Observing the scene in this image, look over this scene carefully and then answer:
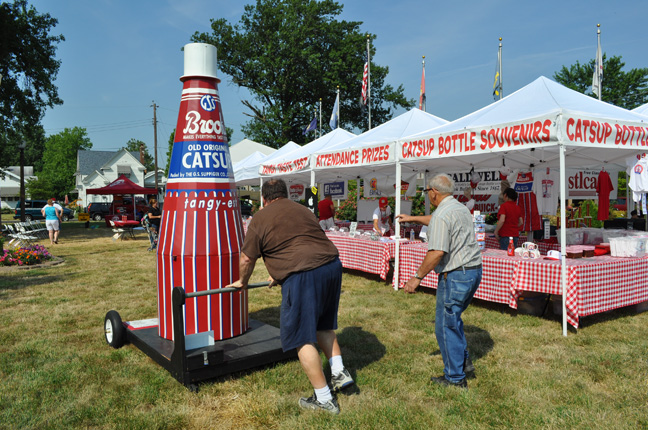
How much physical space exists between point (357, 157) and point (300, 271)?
19.4ft

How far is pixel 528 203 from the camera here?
884cm

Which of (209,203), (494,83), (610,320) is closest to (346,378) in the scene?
(209,203)

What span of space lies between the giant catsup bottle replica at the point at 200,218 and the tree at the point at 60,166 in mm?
58666

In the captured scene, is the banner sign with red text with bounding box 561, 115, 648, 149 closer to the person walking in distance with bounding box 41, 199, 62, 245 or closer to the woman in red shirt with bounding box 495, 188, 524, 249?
the woman in red shirt with bounding box 495, 188, 524, 249

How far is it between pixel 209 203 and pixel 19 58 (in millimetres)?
20915

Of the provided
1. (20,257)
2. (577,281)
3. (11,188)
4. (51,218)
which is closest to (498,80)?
(577,281)

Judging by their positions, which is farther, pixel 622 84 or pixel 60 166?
pixel 60 166

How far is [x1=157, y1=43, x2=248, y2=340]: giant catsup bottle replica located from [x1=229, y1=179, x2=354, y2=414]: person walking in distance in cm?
108

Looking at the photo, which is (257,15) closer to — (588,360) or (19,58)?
(19,58)

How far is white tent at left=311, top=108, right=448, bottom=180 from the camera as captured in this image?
8.24 meters

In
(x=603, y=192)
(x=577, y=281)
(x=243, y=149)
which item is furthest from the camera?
(x=243, y=149)

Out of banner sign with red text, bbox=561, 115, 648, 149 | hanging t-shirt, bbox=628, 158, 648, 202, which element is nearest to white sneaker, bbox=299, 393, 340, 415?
banner sign with red text, bbox=561, 115, 648, 149

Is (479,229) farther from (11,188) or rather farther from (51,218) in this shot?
(11,188)

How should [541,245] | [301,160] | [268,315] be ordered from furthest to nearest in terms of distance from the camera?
1. [301,160]
2. [541,245]
3. [268,315]
